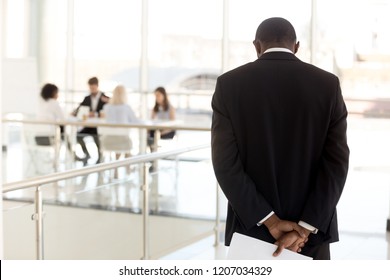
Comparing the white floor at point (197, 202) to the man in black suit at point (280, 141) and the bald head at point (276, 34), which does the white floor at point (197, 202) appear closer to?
the man in black suit at point (280, 141)

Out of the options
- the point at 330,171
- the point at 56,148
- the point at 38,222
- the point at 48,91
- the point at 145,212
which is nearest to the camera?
the point at 330,171

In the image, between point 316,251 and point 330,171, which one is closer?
point 330,171

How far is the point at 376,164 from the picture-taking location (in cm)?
1065

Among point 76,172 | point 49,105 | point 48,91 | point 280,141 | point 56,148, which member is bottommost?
point 56,148

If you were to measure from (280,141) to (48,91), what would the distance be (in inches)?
301

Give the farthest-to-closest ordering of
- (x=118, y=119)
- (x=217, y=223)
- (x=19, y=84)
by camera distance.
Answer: (x=19, y=84), (x=118, y=119), (x=217, y=223)

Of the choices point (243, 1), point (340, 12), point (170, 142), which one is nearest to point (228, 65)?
point (243, 1)

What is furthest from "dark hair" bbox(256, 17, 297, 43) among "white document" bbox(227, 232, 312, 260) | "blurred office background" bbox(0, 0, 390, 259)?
"blurred office background" bbox(0, 0, 390, 259)

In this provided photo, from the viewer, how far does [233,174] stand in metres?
2.49

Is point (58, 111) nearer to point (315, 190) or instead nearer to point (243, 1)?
point (243, 1)

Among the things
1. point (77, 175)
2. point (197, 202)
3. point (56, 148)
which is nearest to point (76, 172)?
point (77, 175)

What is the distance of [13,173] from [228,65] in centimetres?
400

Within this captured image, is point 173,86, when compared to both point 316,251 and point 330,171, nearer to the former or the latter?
point 316,251

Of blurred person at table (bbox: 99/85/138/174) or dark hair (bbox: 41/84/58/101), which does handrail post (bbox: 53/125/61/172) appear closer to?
blurred person at table (bbox: 99/85/138/174)
